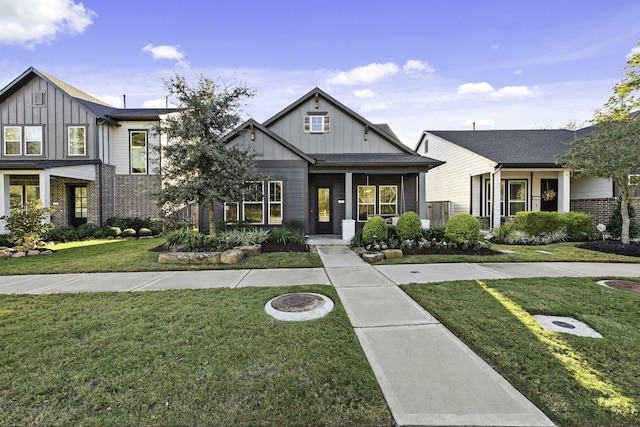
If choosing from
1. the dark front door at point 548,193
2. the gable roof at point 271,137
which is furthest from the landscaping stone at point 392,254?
the dark front door at point 548,193

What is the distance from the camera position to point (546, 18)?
11.8m

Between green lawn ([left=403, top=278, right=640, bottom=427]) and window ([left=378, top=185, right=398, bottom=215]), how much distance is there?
26.2 feet

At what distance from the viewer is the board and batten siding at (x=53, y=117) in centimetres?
1389

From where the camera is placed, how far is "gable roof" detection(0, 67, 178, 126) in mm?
13508

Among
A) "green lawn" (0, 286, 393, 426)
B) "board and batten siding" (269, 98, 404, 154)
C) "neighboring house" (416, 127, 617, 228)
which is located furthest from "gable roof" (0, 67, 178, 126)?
"neighboring house" (416, 127, 617, 228)

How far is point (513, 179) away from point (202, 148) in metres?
14.7

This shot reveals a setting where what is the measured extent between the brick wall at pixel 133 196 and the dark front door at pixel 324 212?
8.75m

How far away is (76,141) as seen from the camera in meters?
14.1

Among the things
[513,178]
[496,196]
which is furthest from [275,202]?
[513,178]

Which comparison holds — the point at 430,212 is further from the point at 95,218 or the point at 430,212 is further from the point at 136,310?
the point at 95,218

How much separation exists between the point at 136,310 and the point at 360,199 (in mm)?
10292

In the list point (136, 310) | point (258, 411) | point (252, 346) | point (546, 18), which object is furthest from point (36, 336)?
point (546, 18)

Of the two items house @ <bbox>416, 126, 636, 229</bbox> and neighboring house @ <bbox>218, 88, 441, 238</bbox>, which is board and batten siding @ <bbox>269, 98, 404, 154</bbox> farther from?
house @ <bbox>416, 126, 636, 229</bbox>

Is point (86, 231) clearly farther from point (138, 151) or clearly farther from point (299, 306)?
point (299, 306)
